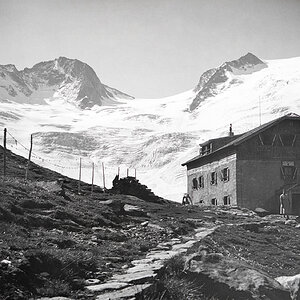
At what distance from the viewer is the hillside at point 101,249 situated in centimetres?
772

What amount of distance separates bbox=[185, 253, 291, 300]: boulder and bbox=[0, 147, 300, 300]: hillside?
0.09ft

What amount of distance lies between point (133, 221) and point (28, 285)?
475 inches

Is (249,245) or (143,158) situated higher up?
(143,158)

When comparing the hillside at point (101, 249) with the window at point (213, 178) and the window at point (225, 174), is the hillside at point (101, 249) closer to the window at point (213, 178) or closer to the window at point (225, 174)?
the window at point (225, 174)

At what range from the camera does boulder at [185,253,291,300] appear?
7980mm

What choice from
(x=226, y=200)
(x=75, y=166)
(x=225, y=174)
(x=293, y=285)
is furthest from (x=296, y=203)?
(x=75, y=166)

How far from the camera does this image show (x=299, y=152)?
42438mm

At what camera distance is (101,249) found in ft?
37.6

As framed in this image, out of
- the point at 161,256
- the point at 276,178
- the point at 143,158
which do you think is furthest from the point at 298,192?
the point at 143,158

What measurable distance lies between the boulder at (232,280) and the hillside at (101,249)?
27 millimetres

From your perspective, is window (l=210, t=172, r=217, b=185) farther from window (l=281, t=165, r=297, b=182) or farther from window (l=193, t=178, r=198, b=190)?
window (l=281, t=165, r=297, b=182)

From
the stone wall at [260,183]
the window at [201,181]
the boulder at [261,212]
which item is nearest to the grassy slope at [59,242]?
the boulder at [261,212]

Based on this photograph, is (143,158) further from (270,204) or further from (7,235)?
(7,235)

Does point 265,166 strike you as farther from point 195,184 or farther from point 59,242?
point 59,242
